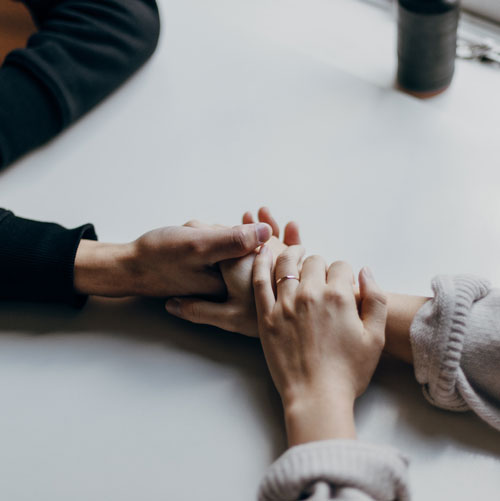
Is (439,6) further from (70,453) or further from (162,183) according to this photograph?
(70,453)

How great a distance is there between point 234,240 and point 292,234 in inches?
3.9

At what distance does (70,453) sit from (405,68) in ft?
2.33

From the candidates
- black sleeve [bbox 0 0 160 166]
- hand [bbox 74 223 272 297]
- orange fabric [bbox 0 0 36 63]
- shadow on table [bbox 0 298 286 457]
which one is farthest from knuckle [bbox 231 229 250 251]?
orange fabric [bbox 0 0 36 63]

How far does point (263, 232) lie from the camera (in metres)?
0.68

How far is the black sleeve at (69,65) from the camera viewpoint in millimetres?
874

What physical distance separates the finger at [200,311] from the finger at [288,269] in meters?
0.07

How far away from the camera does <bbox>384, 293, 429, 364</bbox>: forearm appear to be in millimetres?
630

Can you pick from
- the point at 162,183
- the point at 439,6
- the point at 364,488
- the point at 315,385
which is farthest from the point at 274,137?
the point at 364,488

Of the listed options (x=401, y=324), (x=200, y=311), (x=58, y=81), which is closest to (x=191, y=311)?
(x=200, y=311)

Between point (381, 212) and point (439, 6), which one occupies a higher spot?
point (439, 6)

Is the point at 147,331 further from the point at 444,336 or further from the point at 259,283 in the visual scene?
the point at 444,336

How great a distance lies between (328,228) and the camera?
777 millimetres

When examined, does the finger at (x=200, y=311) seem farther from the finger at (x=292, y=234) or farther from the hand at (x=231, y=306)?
the finger at (x=292, y=234)

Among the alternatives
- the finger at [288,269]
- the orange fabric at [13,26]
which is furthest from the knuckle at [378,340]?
the orange fabric at [13,26]
